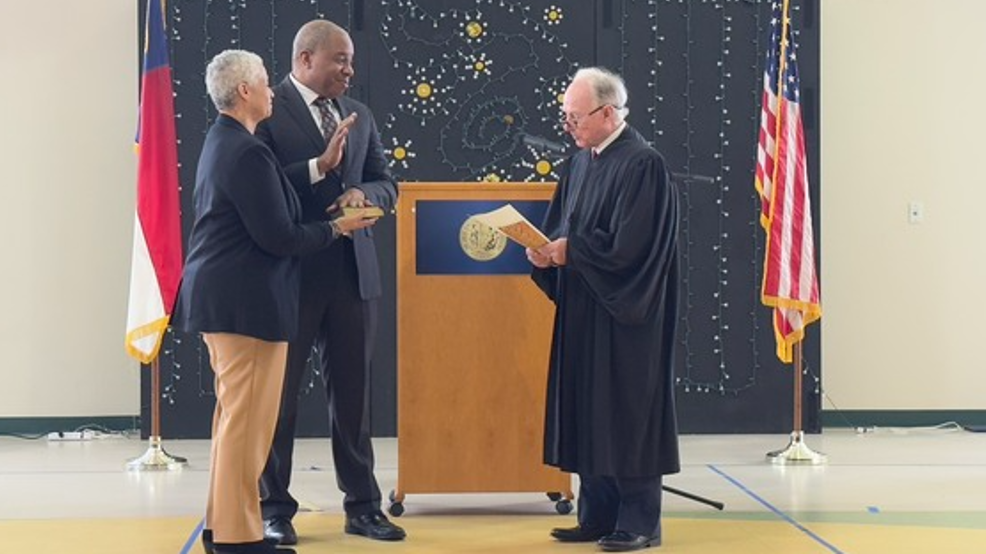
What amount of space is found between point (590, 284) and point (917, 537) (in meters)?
1.50

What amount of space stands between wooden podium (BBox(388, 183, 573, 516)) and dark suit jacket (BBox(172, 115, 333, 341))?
1.02 m

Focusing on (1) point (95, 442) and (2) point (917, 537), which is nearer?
(2) point (917, 537)

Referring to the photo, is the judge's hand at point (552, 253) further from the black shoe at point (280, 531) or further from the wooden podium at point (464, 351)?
the black shoe at point (280, 531)

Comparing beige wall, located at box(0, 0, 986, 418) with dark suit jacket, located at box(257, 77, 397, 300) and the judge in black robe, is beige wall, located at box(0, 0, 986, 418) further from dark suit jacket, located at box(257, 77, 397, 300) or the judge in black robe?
the judge in black robe

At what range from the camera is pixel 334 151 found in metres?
5.25

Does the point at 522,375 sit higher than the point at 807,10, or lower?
lower

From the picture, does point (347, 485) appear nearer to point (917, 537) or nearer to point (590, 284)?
point (590, 284)

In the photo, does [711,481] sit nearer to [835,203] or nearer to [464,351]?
[464,351]

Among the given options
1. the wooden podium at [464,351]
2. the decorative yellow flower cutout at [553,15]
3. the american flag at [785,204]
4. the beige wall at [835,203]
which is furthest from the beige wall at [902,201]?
the wooden podium at [464,351]

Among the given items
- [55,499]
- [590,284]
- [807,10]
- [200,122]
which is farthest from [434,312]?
[807,10]

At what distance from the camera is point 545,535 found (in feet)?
18.4

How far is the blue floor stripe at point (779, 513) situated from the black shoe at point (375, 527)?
4.72ft

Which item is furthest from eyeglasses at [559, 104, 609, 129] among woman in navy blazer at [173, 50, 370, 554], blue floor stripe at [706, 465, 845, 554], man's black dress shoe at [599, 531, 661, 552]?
blue floor stripe at [706, 465, 845, 554]

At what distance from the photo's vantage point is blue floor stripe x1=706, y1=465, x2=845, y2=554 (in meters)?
5.41
